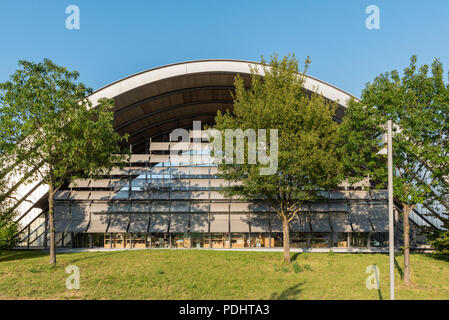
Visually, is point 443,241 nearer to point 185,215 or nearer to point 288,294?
point 288,294

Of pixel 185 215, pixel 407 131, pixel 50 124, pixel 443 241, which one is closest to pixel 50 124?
pixel 50 124

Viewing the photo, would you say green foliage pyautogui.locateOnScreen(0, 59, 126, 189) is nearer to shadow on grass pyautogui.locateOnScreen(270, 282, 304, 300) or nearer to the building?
the building

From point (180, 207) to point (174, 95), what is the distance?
10.9 metres

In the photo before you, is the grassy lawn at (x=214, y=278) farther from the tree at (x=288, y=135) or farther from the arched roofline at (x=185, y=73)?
the arched roofline at (x=185, y=73)

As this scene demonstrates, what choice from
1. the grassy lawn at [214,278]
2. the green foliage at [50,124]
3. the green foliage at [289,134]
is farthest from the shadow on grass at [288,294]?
the green foliage at [50,124]

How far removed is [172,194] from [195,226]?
4.03 m

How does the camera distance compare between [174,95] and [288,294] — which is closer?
[288,294]

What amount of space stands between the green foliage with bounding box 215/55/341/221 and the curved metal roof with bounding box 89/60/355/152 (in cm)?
624

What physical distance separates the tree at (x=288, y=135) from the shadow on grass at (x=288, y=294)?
472cm

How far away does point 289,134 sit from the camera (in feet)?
54.0

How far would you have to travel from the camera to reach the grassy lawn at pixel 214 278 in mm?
12500
